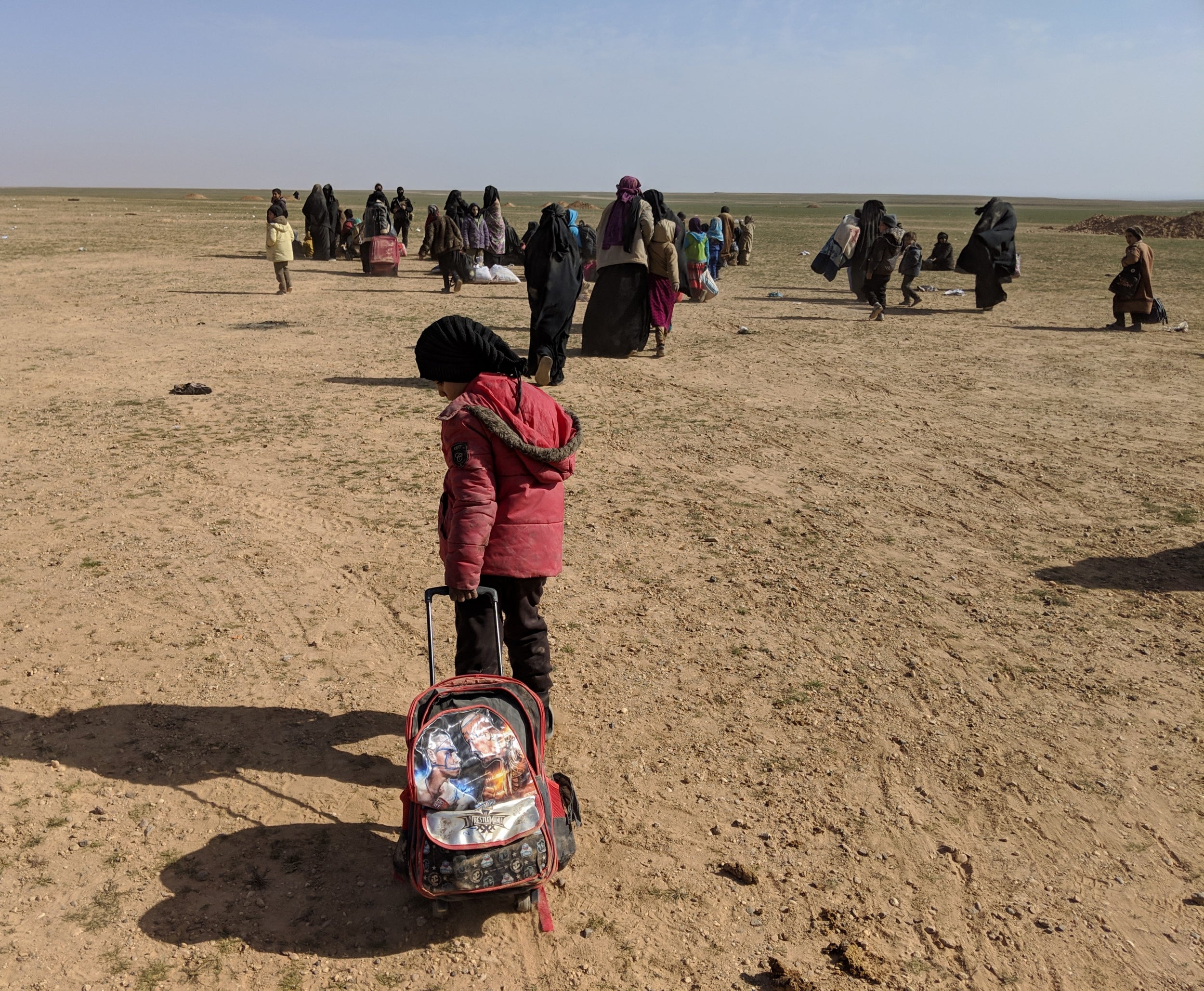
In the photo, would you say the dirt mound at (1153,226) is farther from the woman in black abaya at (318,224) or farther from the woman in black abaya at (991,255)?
the woman in black abaya at (318,224)

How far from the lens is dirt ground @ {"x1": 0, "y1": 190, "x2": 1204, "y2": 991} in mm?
3273

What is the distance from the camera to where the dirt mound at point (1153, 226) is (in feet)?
147

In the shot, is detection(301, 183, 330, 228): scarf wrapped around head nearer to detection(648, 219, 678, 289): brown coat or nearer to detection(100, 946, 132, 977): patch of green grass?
detection(648, 219, 678, 289): brown coat

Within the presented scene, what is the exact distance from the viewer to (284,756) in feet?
13.8

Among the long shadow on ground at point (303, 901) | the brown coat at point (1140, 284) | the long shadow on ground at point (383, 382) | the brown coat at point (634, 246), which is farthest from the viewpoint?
the brown coat at point (1140, 284)

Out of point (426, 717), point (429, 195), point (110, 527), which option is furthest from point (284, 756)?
point (429, 195)

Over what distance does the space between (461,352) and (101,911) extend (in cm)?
218

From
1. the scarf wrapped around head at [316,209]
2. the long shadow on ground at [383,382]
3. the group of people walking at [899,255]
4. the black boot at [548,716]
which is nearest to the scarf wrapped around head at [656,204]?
the long shadow on ground at [383,382]

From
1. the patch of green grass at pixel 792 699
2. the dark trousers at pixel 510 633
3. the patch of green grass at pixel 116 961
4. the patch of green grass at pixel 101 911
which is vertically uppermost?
the dark trousers at pixel 510 633

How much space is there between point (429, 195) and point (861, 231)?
147 metres

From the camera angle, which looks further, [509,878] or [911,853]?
[911,853]

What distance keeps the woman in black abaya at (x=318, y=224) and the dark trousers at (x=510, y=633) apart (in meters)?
22.9

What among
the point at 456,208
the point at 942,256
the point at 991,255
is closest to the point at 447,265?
the point at 456,208

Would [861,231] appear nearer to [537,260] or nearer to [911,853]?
[537,260]
